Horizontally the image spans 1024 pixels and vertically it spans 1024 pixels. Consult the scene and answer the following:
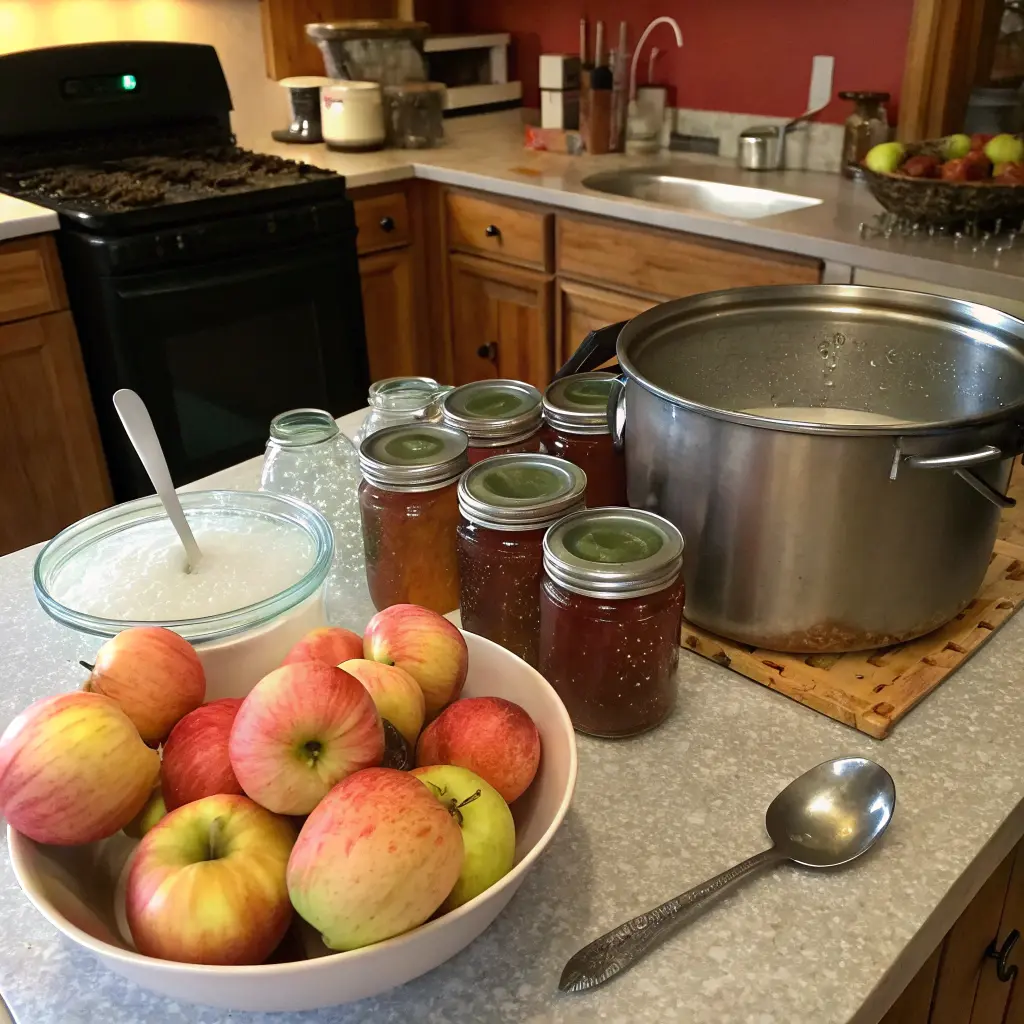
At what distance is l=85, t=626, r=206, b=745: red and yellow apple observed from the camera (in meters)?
0.58

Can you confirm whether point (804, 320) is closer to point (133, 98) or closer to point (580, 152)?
point (580, 152)

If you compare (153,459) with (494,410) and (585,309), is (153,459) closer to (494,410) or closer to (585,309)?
(494,410)

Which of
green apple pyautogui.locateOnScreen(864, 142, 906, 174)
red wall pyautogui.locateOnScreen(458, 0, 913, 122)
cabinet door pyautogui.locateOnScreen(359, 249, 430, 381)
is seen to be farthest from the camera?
cabinet door pyautogui.locateOnScreen(359, 249, 430, 381)

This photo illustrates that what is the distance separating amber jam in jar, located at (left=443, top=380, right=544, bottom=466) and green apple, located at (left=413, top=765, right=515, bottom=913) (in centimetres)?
36

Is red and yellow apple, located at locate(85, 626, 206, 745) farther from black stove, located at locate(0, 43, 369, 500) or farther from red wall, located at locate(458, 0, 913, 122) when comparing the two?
red wall, located at locate(458, 0, 913, 122)

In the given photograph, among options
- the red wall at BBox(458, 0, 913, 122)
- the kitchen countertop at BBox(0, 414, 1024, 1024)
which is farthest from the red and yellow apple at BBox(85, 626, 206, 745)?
the red wall at BBox(458, 0, 913, 122)

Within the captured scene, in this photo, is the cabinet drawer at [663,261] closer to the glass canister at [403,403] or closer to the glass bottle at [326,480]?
the glass canister at [403,403]

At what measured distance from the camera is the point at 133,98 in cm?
256

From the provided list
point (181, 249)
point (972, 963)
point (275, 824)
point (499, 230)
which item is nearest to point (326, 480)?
point (275, 824)

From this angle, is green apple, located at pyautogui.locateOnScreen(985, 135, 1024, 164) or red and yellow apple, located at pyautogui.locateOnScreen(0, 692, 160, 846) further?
green apple, located at pyautogui.locateOnScreen(985, 135, 1024, 164)

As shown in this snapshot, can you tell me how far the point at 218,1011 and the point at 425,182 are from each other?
7.79 ft

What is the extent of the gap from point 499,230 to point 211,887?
2177 millimetres

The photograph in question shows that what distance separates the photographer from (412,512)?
0.80 metres

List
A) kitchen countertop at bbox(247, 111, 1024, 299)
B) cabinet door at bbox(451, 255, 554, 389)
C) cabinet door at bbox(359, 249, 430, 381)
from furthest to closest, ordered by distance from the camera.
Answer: cabinet door at bbox(359, 249, 430, 381) → cabinet door at bbox(451, 255, 554, 389) → kitchen countertop at bbox(247, 111, 1024, 299)
